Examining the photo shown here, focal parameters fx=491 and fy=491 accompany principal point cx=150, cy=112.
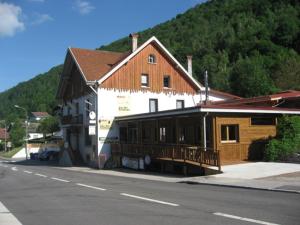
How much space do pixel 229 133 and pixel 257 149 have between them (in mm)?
1999

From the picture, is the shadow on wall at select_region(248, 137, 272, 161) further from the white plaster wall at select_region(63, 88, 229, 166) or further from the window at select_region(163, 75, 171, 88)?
the window at select_region(163, 75, 171, 88)

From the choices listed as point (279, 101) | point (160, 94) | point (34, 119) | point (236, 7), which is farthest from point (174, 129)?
point (34, 119)

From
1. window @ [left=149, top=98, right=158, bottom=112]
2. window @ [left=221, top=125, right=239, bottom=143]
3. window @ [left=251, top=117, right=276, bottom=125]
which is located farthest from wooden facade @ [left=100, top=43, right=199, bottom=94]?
window @ [left=251, top=117, right=276, bottom=125]

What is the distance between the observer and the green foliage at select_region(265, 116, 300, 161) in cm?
2602

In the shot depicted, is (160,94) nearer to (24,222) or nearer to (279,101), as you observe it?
(279,101)

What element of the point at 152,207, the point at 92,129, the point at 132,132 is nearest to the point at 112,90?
the point at 132,132

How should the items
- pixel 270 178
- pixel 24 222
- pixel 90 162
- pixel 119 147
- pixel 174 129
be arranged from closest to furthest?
pixel 24 222, pixel 270 178, pixel 174 129, pixel 119 147, pixel 90 162

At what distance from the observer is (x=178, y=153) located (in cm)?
2666

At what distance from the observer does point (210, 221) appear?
31.3 ft

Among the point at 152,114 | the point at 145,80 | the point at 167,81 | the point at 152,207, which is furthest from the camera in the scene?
the point at 167,81

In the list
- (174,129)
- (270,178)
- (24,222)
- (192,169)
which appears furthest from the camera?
(174,129)

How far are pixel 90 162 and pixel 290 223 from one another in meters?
33.7

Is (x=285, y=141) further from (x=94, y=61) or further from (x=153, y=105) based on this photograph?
(x=94, y=61)

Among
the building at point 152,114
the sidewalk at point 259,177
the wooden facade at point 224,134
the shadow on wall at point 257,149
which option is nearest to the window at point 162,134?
the building at point 152,114
